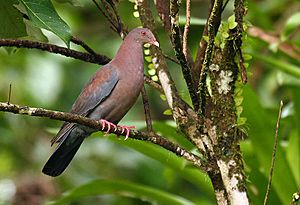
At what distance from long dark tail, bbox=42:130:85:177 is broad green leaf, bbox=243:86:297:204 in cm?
78

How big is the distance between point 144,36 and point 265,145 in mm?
A: 906

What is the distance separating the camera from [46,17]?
87.4 inches

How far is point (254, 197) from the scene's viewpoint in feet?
10.4

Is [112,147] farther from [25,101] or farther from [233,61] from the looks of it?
Answer: [233,61]

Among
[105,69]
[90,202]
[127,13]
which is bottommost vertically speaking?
[105,69]

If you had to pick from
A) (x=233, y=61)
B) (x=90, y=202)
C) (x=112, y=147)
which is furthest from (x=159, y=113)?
(x=233, y=61)

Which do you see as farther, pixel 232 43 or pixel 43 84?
pixel 43 84

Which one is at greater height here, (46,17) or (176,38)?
(46,17)

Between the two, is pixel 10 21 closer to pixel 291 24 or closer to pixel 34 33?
pixel 34 33

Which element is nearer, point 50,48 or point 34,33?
point 50,48

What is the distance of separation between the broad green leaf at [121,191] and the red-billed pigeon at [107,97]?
0.35m

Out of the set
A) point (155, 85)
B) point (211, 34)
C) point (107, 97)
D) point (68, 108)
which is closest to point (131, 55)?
point (107, 97)

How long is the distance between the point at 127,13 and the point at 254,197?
10.1 feet

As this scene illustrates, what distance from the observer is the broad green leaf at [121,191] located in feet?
11.2
